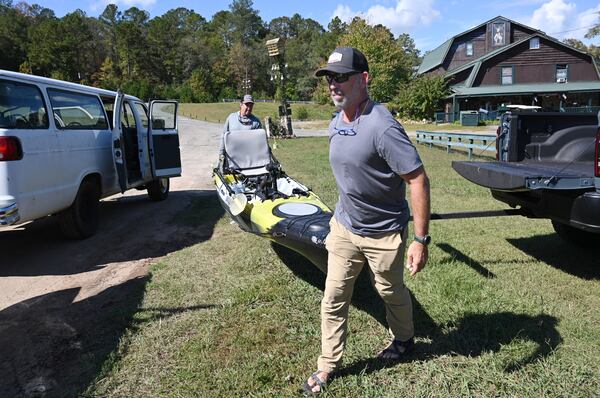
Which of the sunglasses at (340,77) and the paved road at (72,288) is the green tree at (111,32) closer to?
the paved road at (72,288)

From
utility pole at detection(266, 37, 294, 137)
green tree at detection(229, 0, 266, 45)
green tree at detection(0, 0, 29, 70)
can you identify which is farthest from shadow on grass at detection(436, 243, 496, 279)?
green tree at detection(229, 0, 266, 45)

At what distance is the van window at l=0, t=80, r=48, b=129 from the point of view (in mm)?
4672

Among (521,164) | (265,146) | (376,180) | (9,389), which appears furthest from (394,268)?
(265,146)

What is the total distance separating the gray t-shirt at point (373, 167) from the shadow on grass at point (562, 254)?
9.76 ft

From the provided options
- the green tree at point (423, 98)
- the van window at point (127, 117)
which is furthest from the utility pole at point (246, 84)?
the van window at point (127, 117)

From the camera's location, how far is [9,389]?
2.89 meters

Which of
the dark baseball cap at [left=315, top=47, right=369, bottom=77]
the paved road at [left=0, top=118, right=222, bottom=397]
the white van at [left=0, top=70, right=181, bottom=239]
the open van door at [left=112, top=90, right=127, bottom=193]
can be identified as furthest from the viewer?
the open van door at [left=112, top=90, right=127, bottom=193]

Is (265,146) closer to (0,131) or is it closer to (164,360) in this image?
(0,131)

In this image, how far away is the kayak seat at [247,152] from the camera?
731 cm

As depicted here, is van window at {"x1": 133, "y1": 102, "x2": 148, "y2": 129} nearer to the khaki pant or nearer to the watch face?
the khaki pant

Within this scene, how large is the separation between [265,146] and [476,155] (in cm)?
953

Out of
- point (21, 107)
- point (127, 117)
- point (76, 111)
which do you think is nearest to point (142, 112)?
point (127, 117)

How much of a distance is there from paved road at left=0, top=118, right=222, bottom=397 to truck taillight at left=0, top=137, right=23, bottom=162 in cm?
131

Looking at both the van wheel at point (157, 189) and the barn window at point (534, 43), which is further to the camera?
the barn window at point (534, 43)
